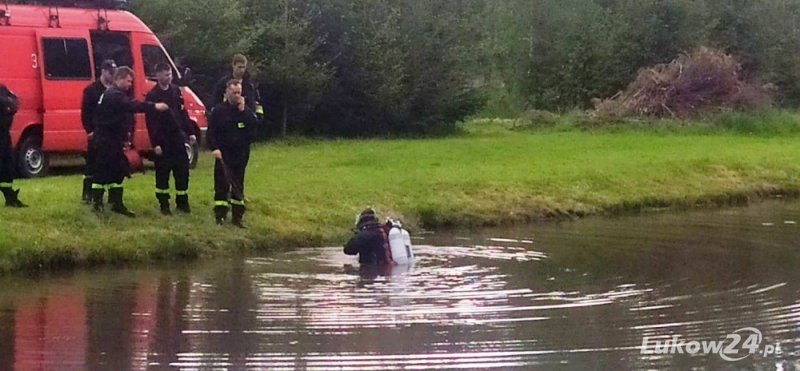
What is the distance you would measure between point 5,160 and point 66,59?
6.07m

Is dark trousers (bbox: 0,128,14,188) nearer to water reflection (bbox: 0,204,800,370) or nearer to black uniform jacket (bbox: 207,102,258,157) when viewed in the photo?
black uniform jacket (bbox: 207,102,258,157)

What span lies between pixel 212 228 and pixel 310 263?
1.95m

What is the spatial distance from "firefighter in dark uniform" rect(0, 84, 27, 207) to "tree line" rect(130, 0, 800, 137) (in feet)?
41.6

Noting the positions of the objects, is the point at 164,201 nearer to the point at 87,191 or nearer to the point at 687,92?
the point at 87,191

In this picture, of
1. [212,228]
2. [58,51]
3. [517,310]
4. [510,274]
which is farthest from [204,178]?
[517,310]

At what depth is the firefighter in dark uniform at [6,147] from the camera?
15766 mm

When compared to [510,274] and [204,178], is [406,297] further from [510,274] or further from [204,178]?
[204,178]

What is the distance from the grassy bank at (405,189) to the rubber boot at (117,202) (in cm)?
19

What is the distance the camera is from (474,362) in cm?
918

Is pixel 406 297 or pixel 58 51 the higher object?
pixel 58 51

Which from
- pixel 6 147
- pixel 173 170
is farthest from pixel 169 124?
pixel 6 147

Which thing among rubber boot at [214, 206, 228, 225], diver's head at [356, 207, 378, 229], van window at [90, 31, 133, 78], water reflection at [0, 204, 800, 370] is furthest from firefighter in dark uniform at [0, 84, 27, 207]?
van window at [90, 31, 133, 78]

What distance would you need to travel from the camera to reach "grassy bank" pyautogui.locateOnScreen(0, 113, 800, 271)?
15.1 m

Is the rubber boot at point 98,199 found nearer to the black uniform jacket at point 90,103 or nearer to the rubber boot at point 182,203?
the black uniform jacket at point 90,103
